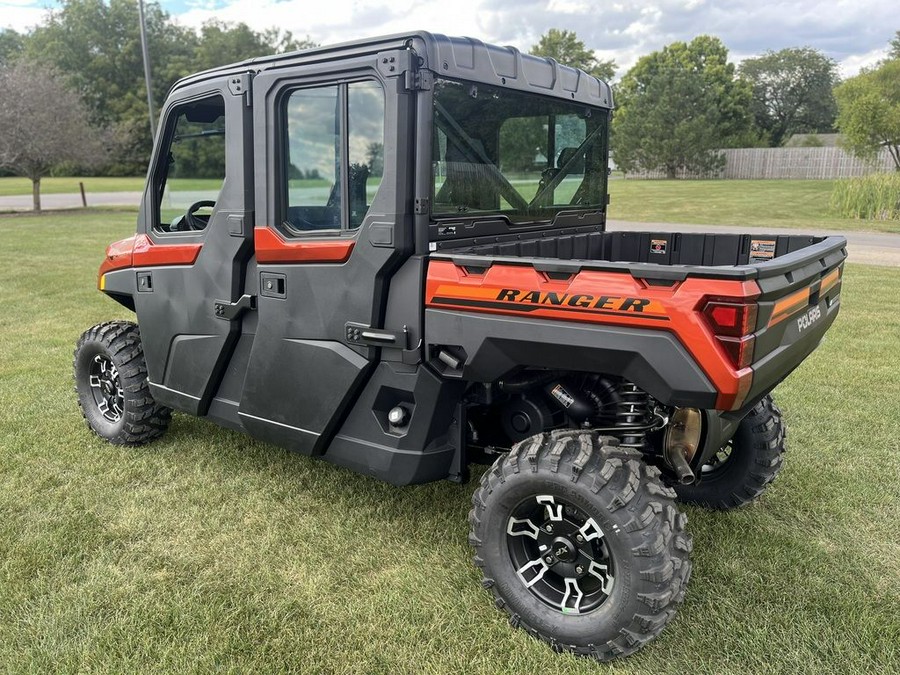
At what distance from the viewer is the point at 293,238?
3.22m

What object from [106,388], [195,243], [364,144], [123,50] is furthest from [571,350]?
[123,50]

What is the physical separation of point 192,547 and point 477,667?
151 cm

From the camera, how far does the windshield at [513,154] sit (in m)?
2.98

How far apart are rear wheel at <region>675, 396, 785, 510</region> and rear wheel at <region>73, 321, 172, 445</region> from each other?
318 centimetres

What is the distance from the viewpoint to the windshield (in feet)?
9.78

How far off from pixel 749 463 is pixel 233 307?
2.64m

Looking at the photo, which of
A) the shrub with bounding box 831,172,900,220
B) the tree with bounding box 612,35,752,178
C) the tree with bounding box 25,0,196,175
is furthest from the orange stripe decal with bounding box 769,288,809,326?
the tree with bounding box 25,0,196,175

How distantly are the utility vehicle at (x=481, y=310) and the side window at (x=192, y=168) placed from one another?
0.02 meters

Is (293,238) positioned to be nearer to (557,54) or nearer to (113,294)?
(113,294)

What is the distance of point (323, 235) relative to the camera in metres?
3.13

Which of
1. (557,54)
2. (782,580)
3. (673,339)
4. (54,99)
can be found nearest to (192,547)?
(673,339)

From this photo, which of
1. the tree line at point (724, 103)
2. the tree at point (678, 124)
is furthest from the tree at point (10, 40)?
the tree at point (678, 124)

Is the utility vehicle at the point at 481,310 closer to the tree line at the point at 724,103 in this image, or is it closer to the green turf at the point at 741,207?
the green turf at the point at 741,207

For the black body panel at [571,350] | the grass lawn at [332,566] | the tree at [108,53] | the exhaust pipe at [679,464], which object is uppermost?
the tree at [108,53]
